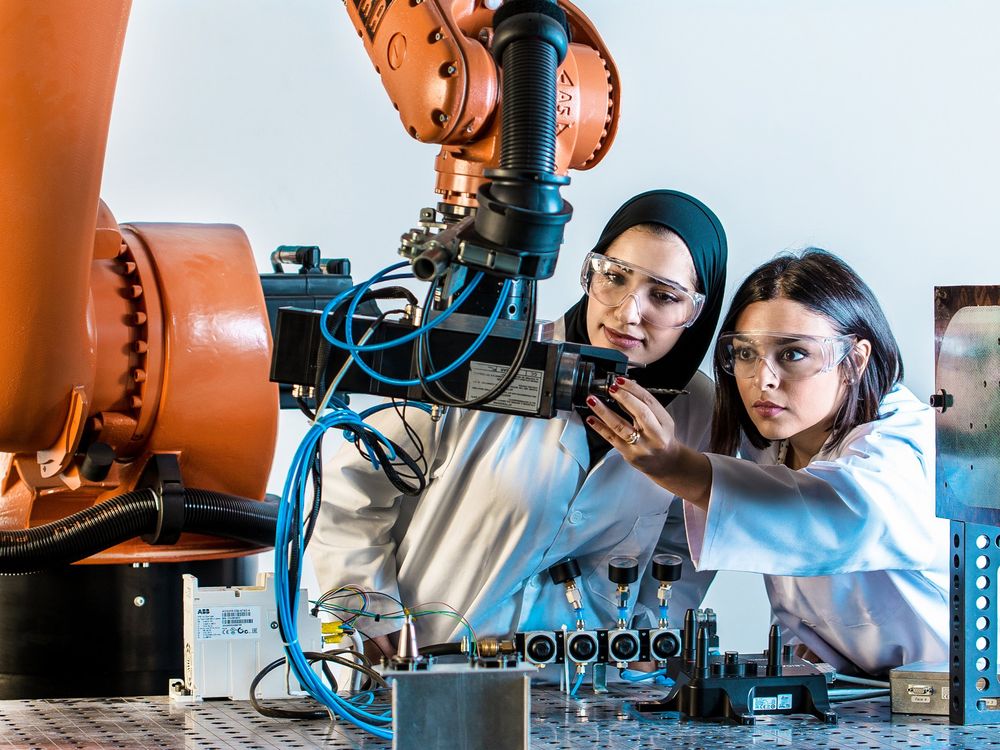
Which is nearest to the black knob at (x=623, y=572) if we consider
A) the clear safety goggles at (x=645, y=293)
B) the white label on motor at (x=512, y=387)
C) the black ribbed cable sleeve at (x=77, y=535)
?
the white label on motor at (x=512, y=387)

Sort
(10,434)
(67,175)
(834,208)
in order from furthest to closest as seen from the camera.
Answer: (834,208) → (10,434) → (67,175)

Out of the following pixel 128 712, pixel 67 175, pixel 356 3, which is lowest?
pixel 128 712

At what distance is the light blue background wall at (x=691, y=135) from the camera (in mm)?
3543

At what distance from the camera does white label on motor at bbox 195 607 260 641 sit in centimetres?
146

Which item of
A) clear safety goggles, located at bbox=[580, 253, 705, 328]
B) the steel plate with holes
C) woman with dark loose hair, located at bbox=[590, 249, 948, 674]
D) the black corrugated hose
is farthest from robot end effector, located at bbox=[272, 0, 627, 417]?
clear safety goggles, located at bbox=[580, 253, 705, 328]

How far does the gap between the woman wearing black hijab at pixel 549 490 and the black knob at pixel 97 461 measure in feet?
1.89

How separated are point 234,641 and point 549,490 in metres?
0.67

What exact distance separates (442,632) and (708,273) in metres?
0.78

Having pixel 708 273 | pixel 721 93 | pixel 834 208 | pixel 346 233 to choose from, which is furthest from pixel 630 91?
pixel 708 273

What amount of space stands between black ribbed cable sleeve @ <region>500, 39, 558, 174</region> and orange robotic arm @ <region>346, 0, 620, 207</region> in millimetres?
89

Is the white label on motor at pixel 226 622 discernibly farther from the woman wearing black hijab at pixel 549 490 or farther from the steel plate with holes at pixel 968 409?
the steel plate with holes at pixel 968 409

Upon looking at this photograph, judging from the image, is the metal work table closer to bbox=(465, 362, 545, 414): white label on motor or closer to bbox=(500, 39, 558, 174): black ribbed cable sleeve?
bbox=(465, 362, 545, 414): white label on motor

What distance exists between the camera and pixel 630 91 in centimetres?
366

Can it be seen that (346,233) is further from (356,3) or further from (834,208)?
(356,3)
